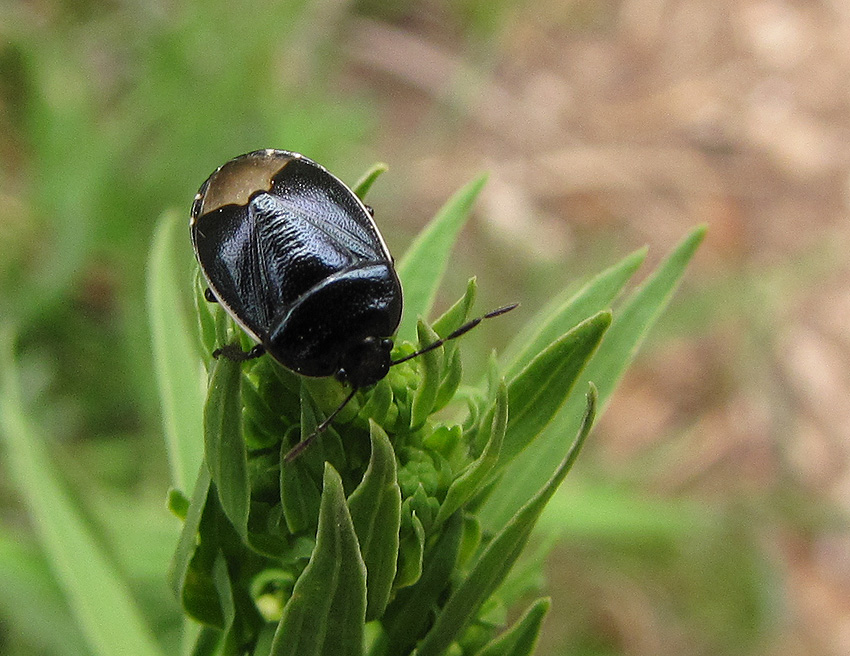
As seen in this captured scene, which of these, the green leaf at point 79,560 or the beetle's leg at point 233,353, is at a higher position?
the beetle's leg at point 233,353

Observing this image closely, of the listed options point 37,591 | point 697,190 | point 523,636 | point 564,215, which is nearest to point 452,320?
point 523,636

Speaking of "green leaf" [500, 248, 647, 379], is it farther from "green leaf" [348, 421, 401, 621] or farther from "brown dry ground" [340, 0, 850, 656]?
"brown dry ground" [340, 0, 850, 656]

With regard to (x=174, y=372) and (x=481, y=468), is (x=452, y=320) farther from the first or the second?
(x=174, y=372)

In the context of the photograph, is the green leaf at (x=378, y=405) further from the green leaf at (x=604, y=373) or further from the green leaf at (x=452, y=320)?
the green leaf at (x=604, y=373)

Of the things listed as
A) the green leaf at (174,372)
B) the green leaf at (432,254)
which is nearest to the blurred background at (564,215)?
the green leaf at (174,372)

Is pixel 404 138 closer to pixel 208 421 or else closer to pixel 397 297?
pixel 397 297

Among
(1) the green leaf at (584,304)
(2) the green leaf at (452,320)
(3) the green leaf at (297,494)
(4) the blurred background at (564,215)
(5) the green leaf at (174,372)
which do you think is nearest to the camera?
(3) the green leaf at (297,494)

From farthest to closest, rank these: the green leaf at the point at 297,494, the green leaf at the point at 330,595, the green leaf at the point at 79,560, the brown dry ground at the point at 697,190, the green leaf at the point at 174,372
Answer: the brown dry ground at the point at 697,190 → the green leaf at the point at 79,560 → the green leaf at the point at 174,372 → the green leaf at the point at 297,494 → the green leaf at the point at 330,595
